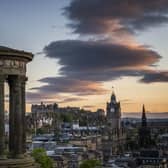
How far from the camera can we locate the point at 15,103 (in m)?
25.1

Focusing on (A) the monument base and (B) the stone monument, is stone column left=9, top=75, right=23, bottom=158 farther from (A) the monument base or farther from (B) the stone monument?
(A) the monument base

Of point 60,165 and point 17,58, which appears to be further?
point 60,165

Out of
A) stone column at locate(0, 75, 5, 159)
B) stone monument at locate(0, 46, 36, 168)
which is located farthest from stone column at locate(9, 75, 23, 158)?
stone column at locate(0, 75, 5, 159)

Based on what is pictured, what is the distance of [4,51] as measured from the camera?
2489 cm

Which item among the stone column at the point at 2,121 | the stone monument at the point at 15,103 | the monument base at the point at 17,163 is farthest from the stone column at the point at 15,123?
the stone column at the point at 2,121

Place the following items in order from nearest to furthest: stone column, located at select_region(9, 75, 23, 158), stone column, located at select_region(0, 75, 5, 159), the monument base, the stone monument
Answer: the monument base
stone column, located at select_region(0, 75, 5, 159)
the stone monument
stone column, located at select_region(9, 75, 23, 158)

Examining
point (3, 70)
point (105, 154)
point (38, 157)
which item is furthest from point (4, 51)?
point (105, 154)

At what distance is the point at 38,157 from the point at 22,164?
4978 cm

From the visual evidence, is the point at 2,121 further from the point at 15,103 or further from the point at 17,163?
the point at 17,163

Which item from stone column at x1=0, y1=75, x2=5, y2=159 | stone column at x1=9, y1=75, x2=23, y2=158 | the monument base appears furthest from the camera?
stone column at x1=9, y1=75, x2=23, y2=158

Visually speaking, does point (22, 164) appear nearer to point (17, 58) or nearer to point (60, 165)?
point (17, 58)

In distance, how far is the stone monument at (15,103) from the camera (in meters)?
24.5

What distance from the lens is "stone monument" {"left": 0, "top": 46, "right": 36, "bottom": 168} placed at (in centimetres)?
2450

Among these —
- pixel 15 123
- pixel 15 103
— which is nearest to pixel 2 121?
pixel 15 123
